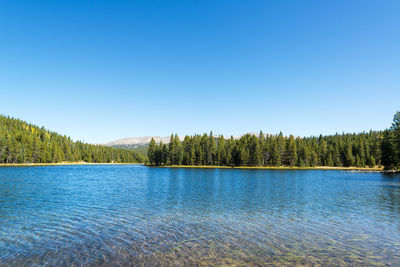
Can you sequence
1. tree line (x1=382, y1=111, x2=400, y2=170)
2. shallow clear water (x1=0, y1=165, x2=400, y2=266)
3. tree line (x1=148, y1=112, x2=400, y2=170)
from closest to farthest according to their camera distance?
shallow clear water (x1=0, y1=165, x2=400, y2=266) → tree line (x1=382, y1=111, x2=400, y2=170) → tree line (x1=148, y1=112, x2=400, y2=170)

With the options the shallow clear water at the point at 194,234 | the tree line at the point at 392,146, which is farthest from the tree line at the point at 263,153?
the shallow clear water at the point at 194,234

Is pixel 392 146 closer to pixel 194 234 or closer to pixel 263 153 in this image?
pixel 263 153

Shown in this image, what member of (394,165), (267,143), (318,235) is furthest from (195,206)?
(267,143)

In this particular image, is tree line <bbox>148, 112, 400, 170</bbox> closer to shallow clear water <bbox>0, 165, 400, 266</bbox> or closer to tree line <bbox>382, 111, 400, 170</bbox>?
tree line <bbox>382, 111, 400, 170</bbox>

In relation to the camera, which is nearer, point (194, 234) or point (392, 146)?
point (194, 234)

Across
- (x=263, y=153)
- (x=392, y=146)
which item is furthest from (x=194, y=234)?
(x=263, y=153)

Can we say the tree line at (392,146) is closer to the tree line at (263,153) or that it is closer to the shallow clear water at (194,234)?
the tree line at (263,153)

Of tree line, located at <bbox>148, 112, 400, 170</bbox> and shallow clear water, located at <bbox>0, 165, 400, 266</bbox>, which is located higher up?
tree line, located at <bbox>148, 112, 400, 170</bbox>

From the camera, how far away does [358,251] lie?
581 inches

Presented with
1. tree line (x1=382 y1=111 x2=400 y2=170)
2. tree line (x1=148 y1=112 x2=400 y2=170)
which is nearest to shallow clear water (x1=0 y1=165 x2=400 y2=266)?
tree line (x1=382 y1=111 x2=400 y2=170)

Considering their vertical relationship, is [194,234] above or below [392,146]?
below

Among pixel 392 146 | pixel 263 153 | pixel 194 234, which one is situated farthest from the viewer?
pixel 263 153

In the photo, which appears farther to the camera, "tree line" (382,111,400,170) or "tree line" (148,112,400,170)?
"tree line" (148,112,400,170)

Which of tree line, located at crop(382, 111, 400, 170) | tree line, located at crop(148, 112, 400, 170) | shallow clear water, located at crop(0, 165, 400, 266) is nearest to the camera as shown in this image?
shallow clear water, located at crop(0, 165, 400, 266)
